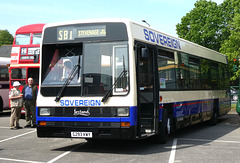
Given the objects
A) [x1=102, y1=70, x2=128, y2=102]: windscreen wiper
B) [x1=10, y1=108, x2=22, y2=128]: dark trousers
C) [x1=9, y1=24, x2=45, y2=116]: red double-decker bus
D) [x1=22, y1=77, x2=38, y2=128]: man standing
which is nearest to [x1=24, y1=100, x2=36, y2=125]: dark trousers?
[x1=22, y1=77, x2=38, y2=128]: man standing

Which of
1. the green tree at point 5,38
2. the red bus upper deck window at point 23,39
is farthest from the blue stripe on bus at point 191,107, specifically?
the green tree at point 5,38

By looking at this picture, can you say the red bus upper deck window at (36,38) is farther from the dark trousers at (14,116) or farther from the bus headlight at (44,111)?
the bus headlight at (44,111)

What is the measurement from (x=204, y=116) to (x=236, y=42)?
12.8 meters

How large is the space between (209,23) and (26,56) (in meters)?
35.5

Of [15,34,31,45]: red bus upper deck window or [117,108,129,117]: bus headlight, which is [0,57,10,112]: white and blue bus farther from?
[117,108,129,117]: bus headlight

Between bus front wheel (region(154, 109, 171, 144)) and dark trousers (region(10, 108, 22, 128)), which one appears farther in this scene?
dark trousers (region(10, 108, 22, 128))

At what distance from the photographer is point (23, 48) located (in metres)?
20.0

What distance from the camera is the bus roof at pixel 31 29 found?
20.1 m

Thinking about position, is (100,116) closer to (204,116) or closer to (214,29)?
(204,116)

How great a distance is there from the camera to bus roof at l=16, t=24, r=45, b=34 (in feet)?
65.9

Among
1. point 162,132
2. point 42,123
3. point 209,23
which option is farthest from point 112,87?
point 209,23

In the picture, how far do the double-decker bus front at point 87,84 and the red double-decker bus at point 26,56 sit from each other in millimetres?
10143

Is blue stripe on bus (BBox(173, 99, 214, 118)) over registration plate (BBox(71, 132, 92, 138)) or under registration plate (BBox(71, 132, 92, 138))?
over

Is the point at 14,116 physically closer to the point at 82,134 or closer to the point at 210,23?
the point at 82,134
